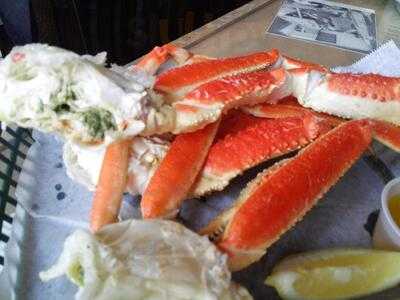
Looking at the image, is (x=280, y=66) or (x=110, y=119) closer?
(x=110, y=119)

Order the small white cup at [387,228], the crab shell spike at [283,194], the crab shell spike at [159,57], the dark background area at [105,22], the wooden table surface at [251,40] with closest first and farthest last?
the crab shell spike at [283,194] → the small white cup at [387,228] → the crab shell spike at [159,57] → the wooden table surface at [251,40] → the dark background area at [105,22]

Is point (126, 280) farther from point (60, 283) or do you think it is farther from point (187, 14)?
point (187, 14)

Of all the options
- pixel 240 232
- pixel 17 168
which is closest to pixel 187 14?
pixel 17 168

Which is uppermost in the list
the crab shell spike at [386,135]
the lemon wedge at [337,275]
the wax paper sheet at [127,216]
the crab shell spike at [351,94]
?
the crab shell spike at [351,94]

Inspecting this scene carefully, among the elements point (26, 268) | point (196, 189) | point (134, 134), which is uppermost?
point (134, 134)

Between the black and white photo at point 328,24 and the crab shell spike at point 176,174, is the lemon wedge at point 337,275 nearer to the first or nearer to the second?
the crab shell spike at point 176,174

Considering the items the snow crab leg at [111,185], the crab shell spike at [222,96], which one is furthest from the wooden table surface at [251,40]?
the snow crab leg at [111,185]

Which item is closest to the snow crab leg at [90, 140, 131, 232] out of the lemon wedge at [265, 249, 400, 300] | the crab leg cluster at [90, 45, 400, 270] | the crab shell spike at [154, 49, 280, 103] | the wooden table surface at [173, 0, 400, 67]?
the crab leg cluster at [90, 45, 400, 270]
